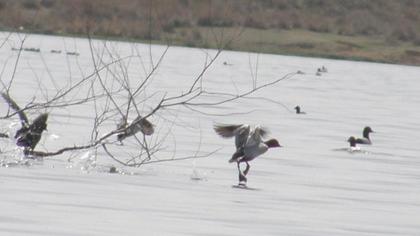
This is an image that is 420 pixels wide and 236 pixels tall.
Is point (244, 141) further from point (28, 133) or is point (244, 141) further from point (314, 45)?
point (314, 45)

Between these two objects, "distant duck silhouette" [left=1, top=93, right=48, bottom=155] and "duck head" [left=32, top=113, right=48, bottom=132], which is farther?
"duck head" [left=32, top=113, right=48, bottom=132]

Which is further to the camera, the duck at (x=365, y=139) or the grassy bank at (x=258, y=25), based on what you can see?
the grassy bank at (x=258, y=25)

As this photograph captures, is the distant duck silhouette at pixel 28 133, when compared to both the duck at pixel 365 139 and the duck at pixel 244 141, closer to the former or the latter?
the duck at pixel 244 141

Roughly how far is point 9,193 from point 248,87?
2712 centimetres

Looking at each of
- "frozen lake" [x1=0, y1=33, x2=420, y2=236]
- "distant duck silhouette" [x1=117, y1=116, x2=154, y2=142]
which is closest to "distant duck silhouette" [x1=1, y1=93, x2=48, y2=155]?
"frozen lake" [x1=0, y1=33, x2=420, y2=236]

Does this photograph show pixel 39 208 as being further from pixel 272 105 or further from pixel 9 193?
pixel 272 105

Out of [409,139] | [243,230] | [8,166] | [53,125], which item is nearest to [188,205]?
[243,230]

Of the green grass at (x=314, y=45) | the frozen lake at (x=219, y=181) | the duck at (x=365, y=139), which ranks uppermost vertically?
the green grass at (x=314, y=45)

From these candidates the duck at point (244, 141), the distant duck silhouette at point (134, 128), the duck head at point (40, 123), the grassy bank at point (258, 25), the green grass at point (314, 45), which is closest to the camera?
the distant duck silhouette at point (134, 128)

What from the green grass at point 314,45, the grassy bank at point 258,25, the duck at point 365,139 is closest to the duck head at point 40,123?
the duck at point 365,139

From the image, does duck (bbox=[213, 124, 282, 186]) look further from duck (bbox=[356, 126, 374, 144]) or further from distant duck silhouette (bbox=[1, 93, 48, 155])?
duck (bbox=[356, 126, 374, 144])

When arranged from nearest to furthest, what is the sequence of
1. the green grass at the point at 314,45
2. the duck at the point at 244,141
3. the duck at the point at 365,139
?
the duck at the point at 244,141 < the duck at the point at 365,139 < the green grass at the point at 314,45

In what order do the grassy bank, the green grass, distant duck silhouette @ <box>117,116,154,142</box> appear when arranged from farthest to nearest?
1. the green grass
2. the grassy bank
3. distant duck silhouette @ <box>117,116,154,142</box>

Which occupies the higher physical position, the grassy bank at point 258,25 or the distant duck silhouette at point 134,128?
the grassy bank at point 258,25
